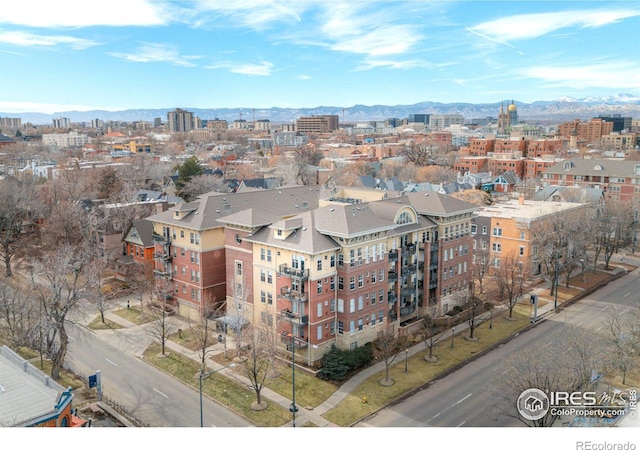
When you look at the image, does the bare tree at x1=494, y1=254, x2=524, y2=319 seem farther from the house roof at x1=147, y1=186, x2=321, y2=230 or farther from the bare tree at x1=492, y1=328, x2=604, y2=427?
the house roof at x1=147, y1=186, x2=321, y2=230

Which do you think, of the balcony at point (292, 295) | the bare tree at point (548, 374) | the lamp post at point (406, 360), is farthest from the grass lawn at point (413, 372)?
the balcony at point (292, 295)

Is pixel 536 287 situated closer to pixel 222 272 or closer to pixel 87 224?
pixel 222 272

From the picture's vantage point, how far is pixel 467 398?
29.6 metres

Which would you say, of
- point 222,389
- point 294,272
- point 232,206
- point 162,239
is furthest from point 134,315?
point 294,272

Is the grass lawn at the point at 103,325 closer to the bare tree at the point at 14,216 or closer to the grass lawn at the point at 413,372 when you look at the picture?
the bare tree at the point at 14,216

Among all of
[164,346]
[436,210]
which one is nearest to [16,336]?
[164,346]

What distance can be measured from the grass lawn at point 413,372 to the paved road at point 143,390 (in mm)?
5461

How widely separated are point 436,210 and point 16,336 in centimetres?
2891

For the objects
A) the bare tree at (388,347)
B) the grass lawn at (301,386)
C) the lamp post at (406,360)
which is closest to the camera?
the grass lawn at (301,386)

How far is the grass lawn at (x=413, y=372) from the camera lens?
1122 inches

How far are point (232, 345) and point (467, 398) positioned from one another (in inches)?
600

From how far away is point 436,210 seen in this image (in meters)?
40.8

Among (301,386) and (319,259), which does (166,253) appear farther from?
(301,386)

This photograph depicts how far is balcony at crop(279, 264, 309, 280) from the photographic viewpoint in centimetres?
3312
